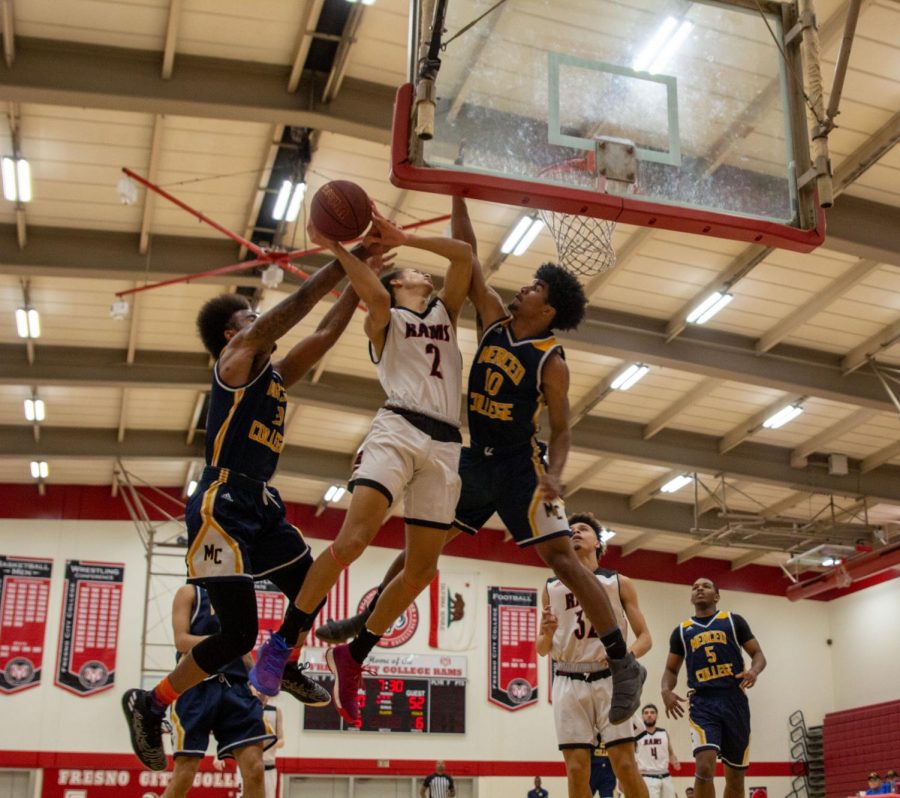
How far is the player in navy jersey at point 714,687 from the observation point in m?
10.0

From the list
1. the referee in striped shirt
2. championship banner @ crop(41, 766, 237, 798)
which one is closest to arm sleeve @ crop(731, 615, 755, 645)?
the referee in striped shirt

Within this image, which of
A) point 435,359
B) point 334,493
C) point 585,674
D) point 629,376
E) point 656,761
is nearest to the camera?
point 435,359

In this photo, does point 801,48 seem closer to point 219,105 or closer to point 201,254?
point 219,105

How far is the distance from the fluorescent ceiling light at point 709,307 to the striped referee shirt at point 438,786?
10760 mm

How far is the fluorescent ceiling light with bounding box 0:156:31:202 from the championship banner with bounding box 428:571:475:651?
Answer: 43.3 ft

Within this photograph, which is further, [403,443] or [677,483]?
[677,483]

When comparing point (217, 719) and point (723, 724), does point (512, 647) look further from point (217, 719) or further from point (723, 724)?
point (217, 719)

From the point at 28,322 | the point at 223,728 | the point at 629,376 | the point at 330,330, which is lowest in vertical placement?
the point at 223,728

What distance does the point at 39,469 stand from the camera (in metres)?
23.2

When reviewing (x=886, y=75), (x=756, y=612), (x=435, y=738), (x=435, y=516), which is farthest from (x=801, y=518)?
(x=435, y=516)

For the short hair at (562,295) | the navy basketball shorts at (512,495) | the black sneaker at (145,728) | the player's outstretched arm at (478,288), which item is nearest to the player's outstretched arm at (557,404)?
the navy basketball shorts at (512,495)

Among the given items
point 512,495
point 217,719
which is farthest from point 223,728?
point 512,495

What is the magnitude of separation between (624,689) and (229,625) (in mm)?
2177

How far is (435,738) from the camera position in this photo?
24.2 metres
